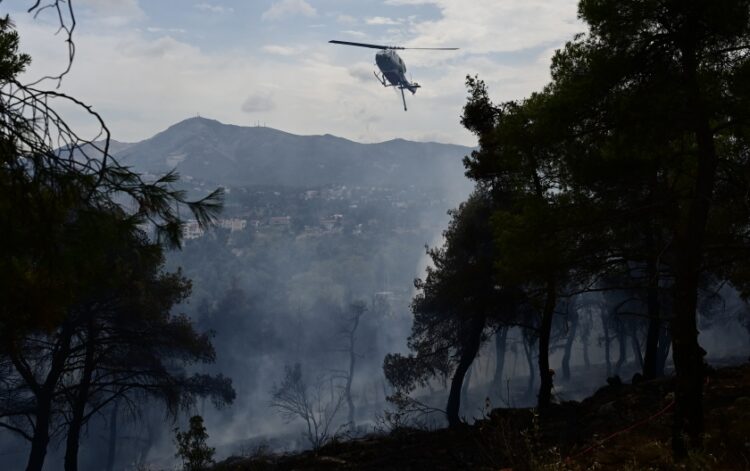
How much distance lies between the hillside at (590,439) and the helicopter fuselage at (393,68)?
Answer: 196 feet

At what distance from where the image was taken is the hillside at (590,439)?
7641 mm

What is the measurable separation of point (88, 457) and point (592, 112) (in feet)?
228

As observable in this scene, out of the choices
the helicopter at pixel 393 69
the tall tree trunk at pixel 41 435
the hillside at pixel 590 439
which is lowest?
the hillside at pixel 590 439

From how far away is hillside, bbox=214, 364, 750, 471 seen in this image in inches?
301

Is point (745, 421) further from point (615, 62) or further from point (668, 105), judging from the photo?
point (615, 62)

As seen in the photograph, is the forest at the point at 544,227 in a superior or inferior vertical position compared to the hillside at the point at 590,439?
superior

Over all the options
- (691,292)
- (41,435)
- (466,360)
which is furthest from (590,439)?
(41,435)

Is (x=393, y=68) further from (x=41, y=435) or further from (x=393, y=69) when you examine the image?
(x=41, y=435)

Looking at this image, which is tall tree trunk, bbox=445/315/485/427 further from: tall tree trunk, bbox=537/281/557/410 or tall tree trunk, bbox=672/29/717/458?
tall tree trunk, bbox=672/29/717/458

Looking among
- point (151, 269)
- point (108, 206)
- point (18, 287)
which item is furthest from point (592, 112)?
point (151, 269)

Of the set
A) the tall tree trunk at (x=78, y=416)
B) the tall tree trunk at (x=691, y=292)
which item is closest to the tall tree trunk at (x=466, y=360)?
the tall tree trunk at (x=78, y=416)

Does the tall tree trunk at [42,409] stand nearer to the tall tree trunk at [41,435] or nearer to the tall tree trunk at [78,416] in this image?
the tall tree trunk at [41,435]

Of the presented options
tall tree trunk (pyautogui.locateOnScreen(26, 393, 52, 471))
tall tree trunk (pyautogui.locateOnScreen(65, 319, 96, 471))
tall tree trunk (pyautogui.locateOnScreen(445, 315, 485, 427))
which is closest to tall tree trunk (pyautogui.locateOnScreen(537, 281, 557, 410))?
tall tree trunk (pyautogui.locateOnScreen(445, 315, 485, 427))

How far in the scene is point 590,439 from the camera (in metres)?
9.72
